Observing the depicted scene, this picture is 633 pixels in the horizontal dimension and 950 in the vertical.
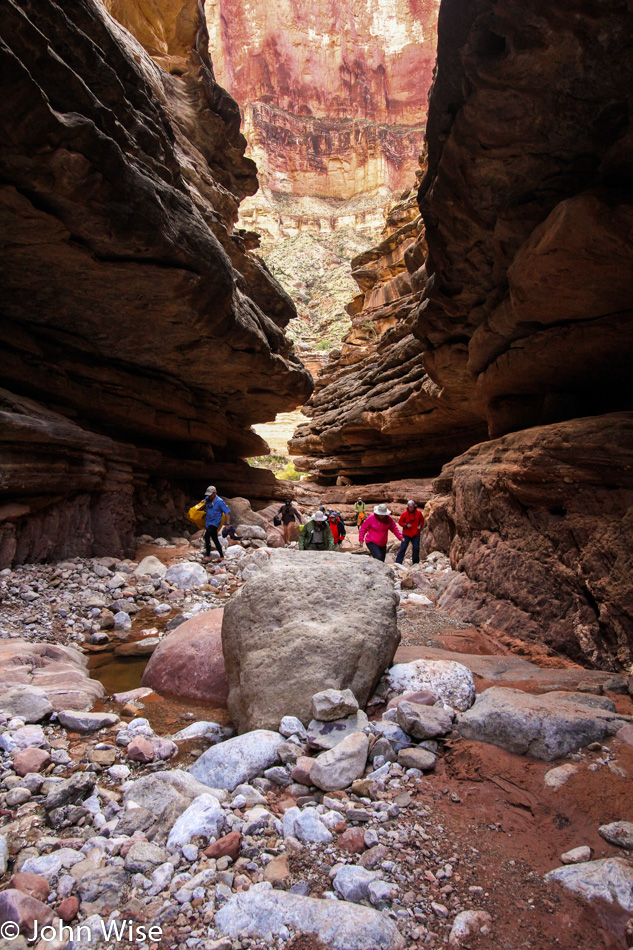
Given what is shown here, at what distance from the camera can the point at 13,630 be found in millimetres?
5172

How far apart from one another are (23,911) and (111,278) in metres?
8.72

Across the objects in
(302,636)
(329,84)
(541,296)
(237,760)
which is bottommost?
(237,760)

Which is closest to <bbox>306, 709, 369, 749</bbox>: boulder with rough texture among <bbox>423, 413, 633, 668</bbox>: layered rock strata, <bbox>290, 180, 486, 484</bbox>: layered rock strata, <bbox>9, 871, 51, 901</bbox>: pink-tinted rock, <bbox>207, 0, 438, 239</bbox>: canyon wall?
<bbox>9, 871, 51, 901</bbox>: pink-tinted rock

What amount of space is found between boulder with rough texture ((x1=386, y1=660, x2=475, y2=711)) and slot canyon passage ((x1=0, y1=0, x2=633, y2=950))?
22mm

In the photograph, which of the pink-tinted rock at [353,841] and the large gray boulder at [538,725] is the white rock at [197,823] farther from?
the large gray boulder at [538,725]

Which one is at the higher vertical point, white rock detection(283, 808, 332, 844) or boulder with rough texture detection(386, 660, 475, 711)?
boulder with rough texture detection(386, 660, 475, 711)

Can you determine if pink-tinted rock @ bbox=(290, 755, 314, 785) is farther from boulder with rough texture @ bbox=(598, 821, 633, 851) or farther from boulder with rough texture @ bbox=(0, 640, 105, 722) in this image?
boulder with rough texture @ bbox=(0, 640, 105, 722)

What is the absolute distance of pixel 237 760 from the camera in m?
2.63

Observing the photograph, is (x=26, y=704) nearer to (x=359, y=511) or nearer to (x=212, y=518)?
(x=212, y=518)

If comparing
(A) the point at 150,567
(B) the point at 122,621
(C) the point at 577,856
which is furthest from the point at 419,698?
(A) the point at 150,567

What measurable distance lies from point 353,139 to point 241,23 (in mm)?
31418

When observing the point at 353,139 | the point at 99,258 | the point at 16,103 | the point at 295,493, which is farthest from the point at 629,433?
the point at 353,139

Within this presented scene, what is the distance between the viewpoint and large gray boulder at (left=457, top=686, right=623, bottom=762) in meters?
2.52

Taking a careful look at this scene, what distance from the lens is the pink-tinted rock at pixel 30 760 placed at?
2.52 meters
